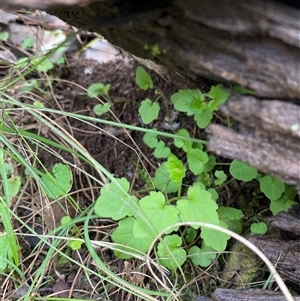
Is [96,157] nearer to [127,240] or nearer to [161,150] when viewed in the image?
[161,150]

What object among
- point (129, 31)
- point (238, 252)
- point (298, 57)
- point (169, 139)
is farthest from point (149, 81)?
point (298, 57)

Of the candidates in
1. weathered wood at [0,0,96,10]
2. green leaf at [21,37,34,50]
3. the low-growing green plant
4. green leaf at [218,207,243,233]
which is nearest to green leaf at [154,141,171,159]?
the low-growing green plant

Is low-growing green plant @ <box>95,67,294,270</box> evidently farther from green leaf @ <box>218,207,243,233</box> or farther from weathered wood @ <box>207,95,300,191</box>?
weathered wood @ <box>207,95,300,191</box>

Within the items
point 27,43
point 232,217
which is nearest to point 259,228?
point 232,217

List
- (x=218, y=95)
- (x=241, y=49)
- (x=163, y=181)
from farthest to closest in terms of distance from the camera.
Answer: (x=163, y=181) < (x=218, y=95) < (x=241, y=49)

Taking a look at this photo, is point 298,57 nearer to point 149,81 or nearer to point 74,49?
point 149,81

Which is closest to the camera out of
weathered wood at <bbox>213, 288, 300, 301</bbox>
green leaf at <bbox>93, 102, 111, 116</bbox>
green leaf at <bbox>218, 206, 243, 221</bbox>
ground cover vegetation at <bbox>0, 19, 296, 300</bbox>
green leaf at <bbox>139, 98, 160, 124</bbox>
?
weathered wood at <bbox>213, 288, 300, 301</bbox>
